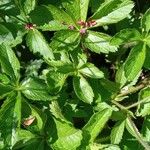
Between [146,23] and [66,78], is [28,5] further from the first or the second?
[146,23]

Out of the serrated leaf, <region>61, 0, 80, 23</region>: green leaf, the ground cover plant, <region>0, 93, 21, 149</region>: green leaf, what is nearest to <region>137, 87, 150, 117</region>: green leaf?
the ground cover plant

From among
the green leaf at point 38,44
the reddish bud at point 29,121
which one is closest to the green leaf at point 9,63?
the green leaf at point 38,44

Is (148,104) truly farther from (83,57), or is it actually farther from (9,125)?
(9,125)

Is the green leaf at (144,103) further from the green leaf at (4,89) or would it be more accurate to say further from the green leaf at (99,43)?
the green leaf at (4,89)

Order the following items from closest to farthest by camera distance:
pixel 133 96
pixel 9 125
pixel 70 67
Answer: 1. pixel 9 125
2. pixel 70 67
3. pixel 133 96

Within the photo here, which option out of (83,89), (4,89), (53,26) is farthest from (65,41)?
(4,89)

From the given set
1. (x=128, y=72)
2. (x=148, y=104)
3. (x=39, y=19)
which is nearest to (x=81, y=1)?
(x=39, y=19)

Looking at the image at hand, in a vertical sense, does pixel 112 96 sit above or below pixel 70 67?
below
